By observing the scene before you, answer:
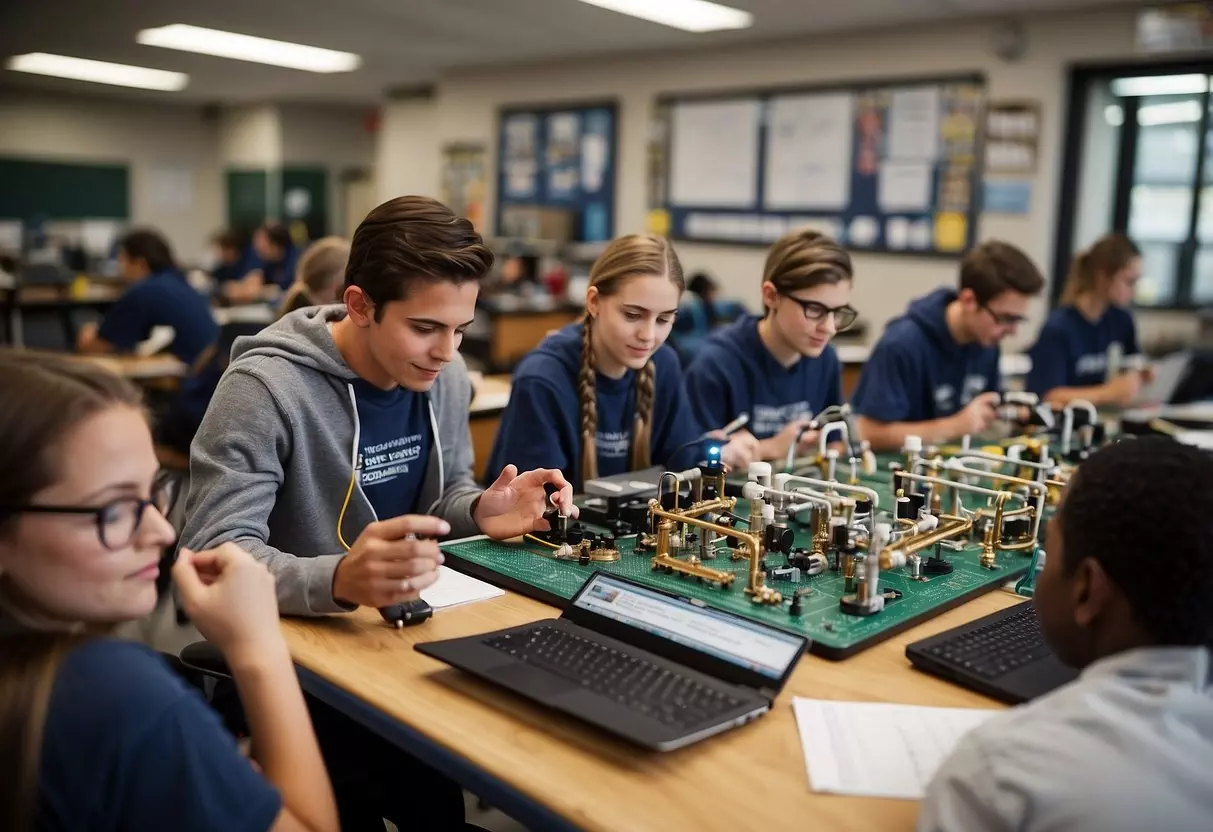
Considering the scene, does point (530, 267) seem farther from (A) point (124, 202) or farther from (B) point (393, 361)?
(A) point (124, 202)

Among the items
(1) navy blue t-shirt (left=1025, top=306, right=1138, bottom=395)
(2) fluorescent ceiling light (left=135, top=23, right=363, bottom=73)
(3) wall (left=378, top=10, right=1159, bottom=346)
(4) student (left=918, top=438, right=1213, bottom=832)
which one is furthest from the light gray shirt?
(2) fluorescent ceiling light (left=135, top=23, right=363, bottom=73)

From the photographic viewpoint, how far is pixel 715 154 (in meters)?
7.42

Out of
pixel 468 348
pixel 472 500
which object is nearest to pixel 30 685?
pixel 472 500

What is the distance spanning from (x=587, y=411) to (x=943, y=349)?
1.54 meters

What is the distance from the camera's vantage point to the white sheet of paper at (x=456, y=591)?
1672 millimetres

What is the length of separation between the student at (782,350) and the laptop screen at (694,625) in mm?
1182

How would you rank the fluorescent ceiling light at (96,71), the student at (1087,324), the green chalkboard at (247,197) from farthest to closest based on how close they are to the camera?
the green chalkboard at (247,197)
the fluorescent ceiling light at (96,71)
the student at (1087,324)

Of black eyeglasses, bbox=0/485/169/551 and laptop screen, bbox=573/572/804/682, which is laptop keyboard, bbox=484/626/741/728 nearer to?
laptop screen, bbox=573/572/804/682

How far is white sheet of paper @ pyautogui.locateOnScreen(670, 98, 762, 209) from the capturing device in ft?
23.7

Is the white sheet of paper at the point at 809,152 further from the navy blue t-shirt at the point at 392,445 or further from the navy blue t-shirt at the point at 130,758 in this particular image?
the navy blue t-shirt at the point at 130,758

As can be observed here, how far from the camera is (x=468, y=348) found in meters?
6.97

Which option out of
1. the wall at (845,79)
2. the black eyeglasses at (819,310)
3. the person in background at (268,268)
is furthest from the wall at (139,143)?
the black eyeglasses at (819,310)

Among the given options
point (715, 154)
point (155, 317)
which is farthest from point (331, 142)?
point (155, 317)

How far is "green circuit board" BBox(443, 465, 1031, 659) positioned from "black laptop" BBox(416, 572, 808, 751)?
101mm
